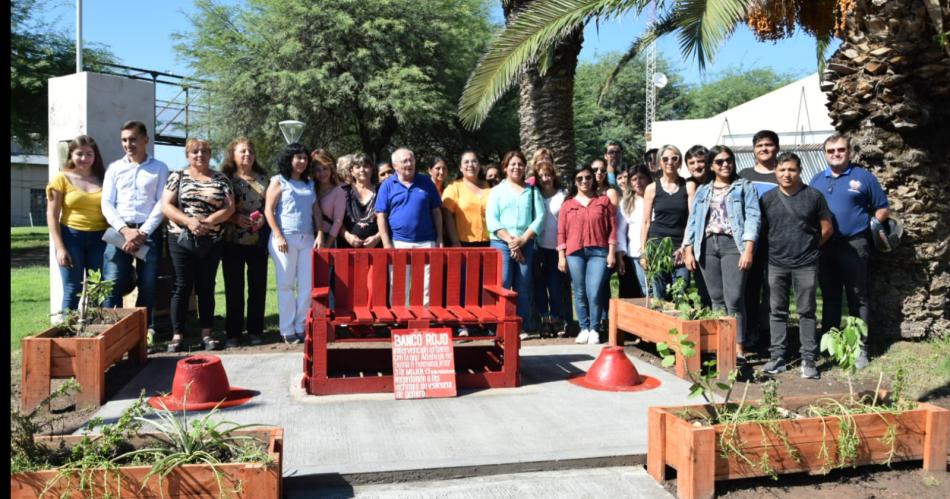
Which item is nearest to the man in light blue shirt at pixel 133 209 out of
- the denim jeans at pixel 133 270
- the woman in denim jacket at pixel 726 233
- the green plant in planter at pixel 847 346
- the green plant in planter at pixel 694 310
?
the denim jeans at pixel 133 270

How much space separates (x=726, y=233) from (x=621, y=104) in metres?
52.5

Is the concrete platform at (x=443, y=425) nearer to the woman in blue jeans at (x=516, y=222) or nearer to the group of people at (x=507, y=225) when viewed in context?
the group of people at (x=507, y=225)

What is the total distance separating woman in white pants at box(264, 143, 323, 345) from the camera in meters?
8.32

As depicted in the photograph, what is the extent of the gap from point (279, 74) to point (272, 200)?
18.0m

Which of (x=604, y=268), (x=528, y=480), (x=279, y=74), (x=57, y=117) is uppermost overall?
(x=279, y=74)

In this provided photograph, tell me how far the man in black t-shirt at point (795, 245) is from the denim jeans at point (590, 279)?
1.93m

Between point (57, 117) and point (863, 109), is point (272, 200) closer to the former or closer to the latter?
point (57, 117)

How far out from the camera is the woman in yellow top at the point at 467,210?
917 cm

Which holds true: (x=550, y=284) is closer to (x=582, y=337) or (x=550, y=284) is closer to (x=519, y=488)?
(x=582, y=337)

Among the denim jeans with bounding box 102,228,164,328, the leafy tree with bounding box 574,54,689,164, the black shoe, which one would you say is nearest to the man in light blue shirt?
the denim jeans with bounding box 102,228,164,328

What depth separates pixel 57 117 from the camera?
8.77m

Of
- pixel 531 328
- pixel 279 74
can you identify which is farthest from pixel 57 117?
pixel 279 74

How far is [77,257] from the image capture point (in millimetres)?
7719

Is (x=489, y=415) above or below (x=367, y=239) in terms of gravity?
below
